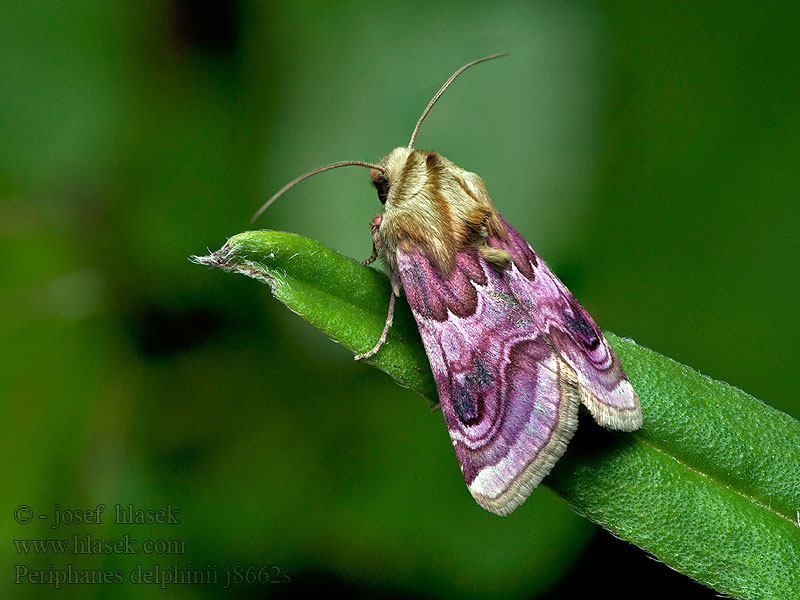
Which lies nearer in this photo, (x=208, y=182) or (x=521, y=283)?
(x=521, y=283)

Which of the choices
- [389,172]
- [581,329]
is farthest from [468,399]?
[389,172]

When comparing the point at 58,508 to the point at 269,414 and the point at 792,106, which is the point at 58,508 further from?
the point at 792,106

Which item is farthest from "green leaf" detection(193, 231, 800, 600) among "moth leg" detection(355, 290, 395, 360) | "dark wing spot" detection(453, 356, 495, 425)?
"dark wing spot" detection(453, 356, 495, 425)

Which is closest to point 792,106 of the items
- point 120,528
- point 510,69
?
point 510,69

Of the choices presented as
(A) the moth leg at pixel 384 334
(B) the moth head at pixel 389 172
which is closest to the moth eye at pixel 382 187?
(B) the moth head at pixel 389 172

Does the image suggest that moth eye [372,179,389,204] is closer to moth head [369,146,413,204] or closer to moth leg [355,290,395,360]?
moth head [369,146,413,204]

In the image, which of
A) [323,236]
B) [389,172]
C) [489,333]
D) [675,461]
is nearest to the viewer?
[675,461]

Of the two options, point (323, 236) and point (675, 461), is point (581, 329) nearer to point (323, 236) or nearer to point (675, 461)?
point (675, 461)
